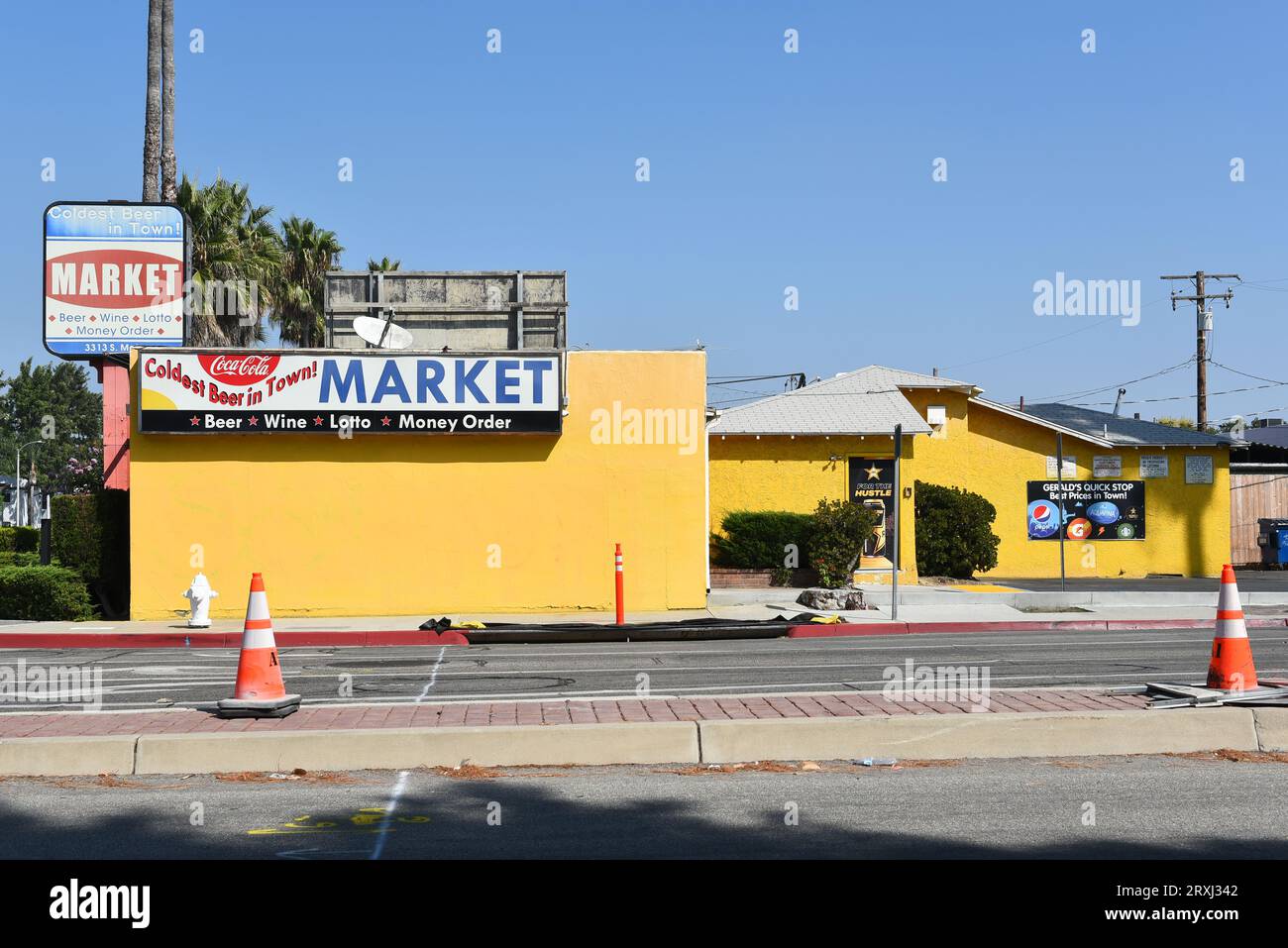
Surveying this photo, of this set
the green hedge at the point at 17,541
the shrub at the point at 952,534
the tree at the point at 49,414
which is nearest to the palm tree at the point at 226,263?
the green hedge at the point at 17,541

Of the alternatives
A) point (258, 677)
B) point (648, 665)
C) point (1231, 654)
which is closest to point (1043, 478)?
point (648, 665)

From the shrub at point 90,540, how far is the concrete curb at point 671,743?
14292mm

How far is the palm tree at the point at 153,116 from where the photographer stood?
96.9ft

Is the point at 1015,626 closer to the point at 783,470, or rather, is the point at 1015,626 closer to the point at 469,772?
the point at 783,470

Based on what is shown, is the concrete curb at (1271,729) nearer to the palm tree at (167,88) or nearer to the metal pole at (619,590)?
the metal pole at (619,590)

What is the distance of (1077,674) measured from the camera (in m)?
12.3

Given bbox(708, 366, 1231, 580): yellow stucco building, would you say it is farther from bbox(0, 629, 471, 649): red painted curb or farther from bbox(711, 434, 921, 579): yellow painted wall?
bbox(0, 629, 471, 649): red painted curb

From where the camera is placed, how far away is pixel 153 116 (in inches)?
A: 1176

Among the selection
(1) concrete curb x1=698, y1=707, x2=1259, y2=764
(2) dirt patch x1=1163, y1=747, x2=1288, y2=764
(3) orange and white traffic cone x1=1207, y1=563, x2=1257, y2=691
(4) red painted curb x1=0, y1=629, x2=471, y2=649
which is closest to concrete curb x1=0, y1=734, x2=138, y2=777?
(1) concrete curb x1=698, y1=707, x2=1259, y2=764

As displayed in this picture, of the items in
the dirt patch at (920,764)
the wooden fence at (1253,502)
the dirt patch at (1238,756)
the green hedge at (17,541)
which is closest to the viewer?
the dirt patch at (920,764)

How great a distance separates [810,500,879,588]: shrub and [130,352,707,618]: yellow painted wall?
11.4 feet
